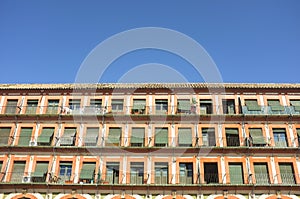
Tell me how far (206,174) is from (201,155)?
6.05 feet

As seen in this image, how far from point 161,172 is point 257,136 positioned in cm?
1002

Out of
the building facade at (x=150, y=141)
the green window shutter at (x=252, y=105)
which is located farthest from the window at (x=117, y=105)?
the green window shutter at (x=252, y=105)

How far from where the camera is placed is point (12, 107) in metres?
39.8

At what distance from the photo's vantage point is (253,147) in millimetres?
36062

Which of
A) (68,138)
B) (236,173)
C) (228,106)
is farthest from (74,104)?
(236,173)

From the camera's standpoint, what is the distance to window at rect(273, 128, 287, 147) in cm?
3694

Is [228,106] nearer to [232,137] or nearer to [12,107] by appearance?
[232,137]

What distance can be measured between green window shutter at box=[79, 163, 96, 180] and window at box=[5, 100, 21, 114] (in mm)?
9816

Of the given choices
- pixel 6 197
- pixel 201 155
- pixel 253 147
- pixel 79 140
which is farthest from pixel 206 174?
pixel 6 197

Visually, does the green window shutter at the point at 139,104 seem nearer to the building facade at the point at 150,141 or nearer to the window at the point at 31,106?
the building facade at the point at 150,141

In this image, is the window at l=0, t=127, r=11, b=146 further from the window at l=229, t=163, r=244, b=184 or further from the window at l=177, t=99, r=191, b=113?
the window at l=229, t=163, r=244, b=184

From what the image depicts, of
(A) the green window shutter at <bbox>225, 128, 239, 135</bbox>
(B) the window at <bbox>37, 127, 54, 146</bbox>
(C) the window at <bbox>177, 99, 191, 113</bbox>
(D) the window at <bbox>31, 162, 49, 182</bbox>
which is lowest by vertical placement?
(D) the window at <bbox>31, 162, 49, 182</bbox>

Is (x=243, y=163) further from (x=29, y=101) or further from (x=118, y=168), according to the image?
(x=29, y=101)

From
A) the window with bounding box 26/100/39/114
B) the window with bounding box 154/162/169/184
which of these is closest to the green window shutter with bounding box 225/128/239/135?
the window with bounding box 154/162/169/184
